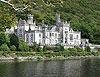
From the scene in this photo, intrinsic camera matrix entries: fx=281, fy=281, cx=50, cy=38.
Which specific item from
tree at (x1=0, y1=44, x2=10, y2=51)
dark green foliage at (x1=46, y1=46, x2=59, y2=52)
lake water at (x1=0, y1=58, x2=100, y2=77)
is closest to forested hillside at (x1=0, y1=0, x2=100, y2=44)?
lake water at (x1=0, y1=58, x2=100, y2=77)

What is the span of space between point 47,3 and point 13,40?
5094 centimetres

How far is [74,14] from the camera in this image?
13700cm

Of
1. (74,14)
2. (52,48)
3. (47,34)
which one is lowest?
(52,48)

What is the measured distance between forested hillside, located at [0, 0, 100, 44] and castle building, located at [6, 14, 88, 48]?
180 inches

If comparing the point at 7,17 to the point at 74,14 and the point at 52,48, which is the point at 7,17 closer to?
the point at 52,48

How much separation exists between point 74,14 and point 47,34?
64.8 meters

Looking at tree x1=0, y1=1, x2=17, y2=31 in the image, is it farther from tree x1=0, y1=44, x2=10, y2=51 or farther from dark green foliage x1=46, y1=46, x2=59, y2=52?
dark green foliage x1=46, y1=46, x2=59, y2=52

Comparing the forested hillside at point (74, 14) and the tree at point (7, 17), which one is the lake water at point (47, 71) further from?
the tree at point (7, 17)

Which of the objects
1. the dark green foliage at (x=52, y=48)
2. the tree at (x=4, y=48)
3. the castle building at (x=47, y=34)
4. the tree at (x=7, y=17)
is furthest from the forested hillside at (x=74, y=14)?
the tree at (x=4, y=48)

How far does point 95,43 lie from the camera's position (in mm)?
86750

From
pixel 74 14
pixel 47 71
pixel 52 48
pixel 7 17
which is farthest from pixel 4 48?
pixel 74 14

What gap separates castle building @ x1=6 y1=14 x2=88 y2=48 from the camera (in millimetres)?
72188

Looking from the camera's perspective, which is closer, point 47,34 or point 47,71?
point 47,71

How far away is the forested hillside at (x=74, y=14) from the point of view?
10401 mm
